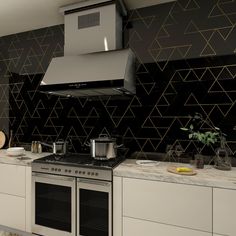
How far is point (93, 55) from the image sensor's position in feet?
7.04

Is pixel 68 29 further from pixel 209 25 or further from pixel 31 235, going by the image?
pixel 31 235

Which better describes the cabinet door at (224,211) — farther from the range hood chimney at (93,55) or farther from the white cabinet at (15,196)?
the white cabinet at (15,196)

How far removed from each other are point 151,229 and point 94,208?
0.51 m

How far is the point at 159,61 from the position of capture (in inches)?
89.4

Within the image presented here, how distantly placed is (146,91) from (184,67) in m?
0.45

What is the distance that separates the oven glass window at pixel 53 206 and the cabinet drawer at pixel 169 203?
0.58 m

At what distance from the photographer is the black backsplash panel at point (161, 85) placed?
2033 mm

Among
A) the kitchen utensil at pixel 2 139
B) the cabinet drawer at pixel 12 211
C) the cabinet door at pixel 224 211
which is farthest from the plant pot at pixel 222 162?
the kitchen utensil at pixel 2 139

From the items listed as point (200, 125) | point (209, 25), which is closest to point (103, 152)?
point (200, 125)

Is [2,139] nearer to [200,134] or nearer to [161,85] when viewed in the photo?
[161,85]

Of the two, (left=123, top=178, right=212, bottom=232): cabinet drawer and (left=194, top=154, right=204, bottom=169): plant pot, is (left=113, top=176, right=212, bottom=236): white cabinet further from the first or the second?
(left=194, top=154, right=204, bottom=169): plant pot

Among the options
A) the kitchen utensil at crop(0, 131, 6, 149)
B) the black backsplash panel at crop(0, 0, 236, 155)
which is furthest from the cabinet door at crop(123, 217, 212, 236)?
the kitchen utensil at crop(0, 131, 6, 149)

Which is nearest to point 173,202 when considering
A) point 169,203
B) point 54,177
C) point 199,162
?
point 169,203

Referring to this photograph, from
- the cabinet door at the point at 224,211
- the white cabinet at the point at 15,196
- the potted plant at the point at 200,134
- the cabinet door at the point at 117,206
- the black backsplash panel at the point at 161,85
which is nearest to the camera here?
the cabinet door at the point at 224,211
